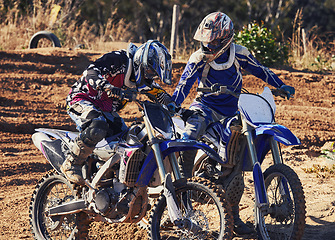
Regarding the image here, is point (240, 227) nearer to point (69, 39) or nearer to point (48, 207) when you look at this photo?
point (48, 207)

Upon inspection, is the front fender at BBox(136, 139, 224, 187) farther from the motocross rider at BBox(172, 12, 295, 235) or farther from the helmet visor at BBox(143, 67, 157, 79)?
the motocross rider at BBox(172, 12, 295, 235)

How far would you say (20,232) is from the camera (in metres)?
5.18

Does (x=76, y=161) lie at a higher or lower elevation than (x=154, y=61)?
lower

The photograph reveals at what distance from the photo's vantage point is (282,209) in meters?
4.43

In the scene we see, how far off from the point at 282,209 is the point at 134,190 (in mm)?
1272

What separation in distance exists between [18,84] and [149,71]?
24.3 feet

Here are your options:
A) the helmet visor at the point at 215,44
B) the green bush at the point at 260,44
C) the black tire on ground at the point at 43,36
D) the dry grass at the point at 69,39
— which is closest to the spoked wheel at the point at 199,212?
the helmet visor at the point at 215,44

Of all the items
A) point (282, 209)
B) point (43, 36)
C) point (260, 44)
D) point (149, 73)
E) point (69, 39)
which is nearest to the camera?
point (149, 73)

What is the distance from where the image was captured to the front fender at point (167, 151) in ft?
13.0

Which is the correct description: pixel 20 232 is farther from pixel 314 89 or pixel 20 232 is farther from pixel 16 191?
pixel 314 89

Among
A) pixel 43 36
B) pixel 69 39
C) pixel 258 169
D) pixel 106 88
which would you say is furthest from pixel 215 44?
pixel 69 39

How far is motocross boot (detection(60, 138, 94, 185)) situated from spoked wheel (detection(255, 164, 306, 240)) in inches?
59.4

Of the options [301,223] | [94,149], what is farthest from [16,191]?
[301,223]

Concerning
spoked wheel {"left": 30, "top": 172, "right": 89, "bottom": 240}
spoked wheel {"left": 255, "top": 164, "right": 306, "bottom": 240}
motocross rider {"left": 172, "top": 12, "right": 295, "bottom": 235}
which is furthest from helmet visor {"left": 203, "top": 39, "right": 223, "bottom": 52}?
spoked wheel {"left": 30, "top": 172, "right": 89, "bottom": 240}
